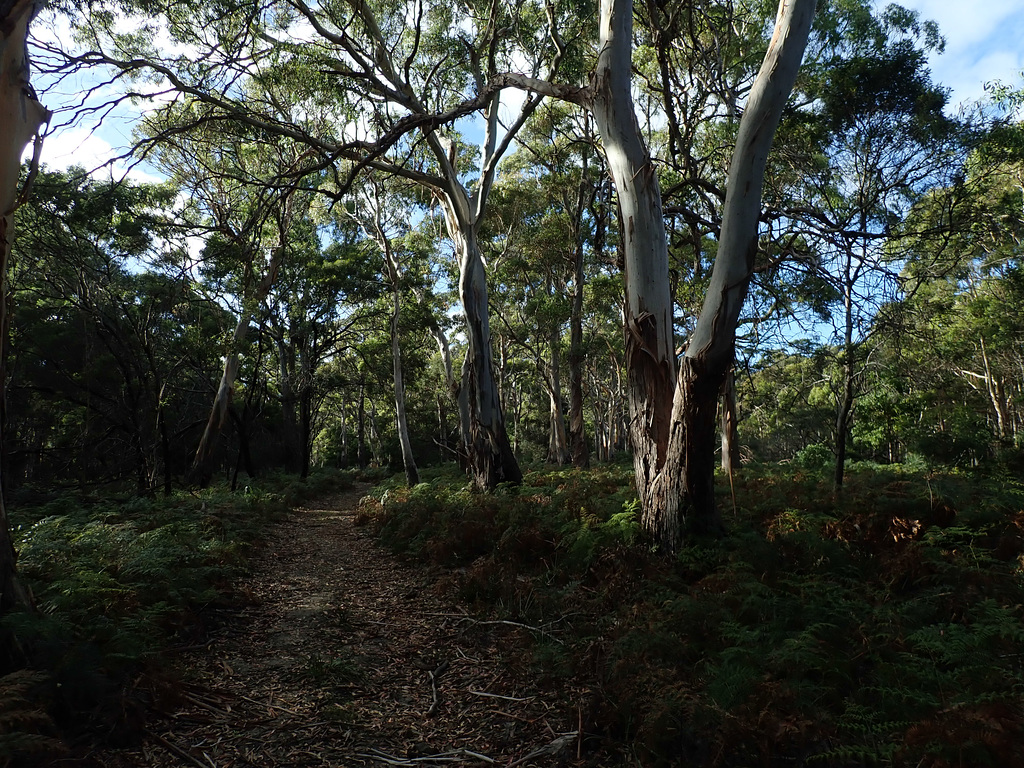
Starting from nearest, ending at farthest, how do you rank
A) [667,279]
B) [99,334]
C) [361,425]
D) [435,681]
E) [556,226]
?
1. [435,681]
2. [667,279]
3. [99,334]
4. [556,226]
5. [361,425]

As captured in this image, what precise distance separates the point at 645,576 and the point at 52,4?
938cm

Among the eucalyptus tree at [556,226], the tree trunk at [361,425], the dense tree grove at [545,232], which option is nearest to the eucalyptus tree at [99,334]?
the dense tree grove at [545,232]

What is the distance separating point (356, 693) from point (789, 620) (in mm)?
3007

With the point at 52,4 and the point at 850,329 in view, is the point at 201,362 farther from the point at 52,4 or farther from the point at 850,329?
the point at 850,329

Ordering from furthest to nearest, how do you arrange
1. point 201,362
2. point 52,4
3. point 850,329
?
point 201,362 → point 850,329 → point 52,4

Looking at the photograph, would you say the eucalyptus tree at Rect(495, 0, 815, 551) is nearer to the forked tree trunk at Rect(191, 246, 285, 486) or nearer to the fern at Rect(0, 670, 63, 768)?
the fern at Rect(0, 670, 63, 768)

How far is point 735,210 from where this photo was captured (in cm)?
515

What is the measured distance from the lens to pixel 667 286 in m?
5.96

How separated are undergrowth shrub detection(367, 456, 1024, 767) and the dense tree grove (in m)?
0.87

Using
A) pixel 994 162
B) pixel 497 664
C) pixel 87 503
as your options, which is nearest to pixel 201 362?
pixel 87 503

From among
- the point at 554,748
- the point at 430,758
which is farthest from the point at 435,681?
the point at 554,748

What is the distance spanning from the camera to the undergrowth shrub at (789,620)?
266cm

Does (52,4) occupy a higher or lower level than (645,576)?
higher

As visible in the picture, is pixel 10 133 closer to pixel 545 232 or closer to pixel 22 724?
pixel 22 724
